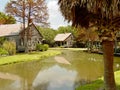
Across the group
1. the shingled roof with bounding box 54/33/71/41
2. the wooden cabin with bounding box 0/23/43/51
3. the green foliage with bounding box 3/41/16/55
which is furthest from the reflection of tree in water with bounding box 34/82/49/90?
the shingled roof with bounding box 54/33/71/41

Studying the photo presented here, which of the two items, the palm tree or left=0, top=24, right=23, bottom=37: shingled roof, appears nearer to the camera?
the palm tree

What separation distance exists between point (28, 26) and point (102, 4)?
120 feet

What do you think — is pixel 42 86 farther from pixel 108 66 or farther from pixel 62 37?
pixel 62 37

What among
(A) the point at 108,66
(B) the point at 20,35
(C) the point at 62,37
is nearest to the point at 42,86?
(A) the point at 108,66

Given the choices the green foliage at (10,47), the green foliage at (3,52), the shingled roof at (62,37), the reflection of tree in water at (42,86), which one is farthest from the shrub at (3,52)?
the shingled roof at (62,37)

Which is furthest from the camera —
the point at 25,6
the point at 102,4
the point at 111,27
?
the point at 25,6

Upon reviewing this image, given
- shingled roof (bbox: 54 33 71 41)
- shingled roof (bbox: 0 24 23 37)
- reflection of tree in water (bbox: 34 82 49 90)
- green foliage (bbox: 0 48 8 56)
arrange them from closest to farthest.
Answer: reflection of tree in water (bbox: 34 82 49 90) < green foliage (bbox: 0 48 8 56) < shingled roof (bbox: 0 24 23 37) < shingled roof (bbox: 54 33 71 41)

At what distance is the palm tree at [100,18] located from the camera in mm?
9470

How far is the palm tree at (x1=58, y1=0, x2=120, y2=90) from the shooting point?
31.1ft

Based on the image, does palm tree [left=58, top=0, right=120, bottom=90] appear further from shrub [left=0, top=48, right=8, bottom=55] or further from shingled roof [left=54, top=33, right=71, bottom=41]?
shingled roof [left=54, top=33, right=71, bottom=41]

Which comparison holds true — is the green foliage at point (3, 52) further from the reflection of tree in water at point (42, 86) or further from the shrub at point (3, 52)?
the reflection of tree in water at point (42, 86)

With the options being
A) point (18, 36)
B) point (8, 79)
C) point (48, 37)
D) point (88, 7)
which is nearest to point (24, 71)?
point (8, 79)

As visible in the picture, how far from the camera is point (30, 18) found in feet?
148

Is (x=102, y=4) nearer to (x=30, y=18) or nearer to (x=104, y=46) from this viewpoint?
(x=104, y=46)
